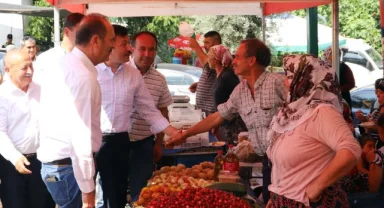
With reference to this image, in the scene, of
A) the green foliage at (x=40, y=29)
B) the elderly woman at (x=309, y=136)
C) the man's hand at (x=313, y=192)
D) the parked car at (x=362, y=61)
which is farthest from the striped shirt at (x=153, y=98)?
the green foliage at (x=40, y=29)

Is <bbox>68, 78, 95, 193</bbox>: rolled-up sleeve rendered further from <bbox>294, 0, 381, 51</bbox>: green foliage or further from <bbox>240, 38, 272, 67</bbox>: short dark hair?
<bbox>294, 0, 381, 51</bbox>: green foliage

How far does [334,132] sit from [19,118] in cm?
283

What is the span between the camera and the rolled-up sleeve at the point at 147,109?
17.9 feet

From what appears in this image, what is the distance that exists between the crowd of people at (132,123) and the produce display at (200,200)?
29 centimetres

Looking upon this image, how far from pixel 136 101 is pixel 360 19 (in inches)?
809

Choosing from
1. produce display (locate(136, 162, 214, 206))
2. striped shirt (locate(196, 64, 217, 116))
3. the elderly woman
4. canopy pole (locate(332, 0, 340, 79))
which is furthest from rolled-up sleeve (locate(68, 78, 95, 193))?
striped shirt (locate(196, 64, 217, 116))

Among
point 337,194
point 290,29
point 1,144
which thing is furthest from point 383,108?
point 290,29

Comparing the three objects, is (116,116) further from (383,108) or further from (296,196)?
(383,108)

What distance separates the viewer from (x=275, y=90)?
4.91 metres

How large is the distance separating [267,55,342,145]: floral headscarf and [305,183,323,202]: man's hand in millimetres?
351

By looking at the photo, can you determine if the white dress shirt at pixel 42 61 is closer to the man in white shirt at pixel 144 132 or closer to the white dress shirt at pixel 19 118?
the white dress shirt at pixel 19 118

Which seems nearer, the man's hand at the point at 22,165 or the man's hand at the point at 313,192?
the man's hand at the point at 313,192

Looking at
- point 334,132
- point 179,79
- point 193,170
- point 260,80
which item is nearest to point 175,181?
point 193,170

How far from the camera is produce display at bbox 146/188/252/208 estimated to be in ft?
11.7
